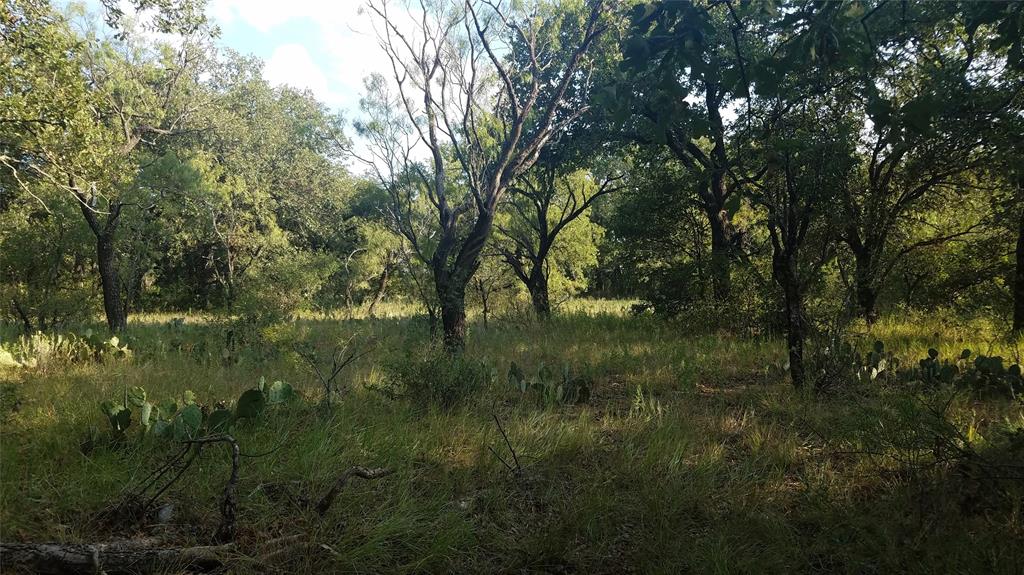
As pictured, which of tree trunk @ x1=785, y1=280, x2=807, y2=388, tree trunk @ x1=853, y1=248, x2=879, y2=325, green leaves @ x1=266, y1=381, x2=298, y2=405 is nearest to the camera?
green leaves @ x1=266, y1=381, x2=298, y2=405

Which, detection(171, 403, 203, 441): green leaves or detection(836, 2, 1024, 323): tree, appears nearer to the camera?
detection(836, 2, 1024, 323): tree

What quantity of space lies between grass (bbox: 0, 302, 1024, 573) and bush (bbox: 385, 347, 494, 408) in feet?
0.54

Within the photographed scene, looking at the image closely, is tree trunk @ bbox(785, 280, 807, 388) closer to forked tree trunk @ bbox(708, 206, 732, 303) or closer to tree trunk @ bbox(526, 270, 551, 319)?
forked tree trunk @ bbox(708, 206, 732, 303)

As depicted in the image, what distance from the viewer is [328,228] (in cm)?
2127

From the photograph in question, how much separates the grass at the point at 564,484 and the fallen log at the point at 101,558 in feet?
0.61

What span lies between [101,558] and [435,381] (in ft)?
9.23

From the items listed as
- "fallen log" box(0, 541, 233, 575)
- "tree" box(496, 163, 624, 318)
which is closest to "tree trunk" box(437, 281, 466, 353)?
"tree" box(496, 163, 624, 318)

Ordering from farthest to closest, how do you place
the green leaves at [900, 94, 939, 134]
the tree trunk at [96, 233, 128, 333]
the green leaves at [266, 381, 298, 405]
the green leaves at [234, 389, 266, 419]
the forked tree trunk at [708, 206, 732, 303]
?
the tree trunk at [96, 233, 128, 333] → the forked tree trunk at [708, 206, 732, 303] → the green leaves at [266, 381, 298, 405] → the green leaves at [234, 389, 266, 419] → the green leaves at [900, 94, 939, 134]

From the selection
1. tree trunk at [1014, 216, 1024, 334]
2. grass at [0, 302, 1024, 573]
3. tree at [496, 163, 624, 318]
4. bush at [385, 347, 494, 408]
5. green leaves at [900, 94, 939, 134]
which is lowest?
grass at [0, 302, 1024, 573]

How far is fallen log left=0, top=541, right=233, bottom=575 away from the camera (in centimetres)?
203

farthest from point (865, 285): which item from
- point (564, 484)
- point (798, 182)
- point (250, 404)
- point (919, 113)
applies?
point (250, 404)

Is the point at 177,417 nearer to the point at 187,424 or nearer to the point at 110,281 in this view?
the point at 187,424

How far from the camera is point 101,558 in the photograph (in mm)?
2062

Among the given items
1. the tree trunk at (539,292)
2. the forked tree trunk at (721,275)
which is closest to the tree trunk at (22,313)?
the tree trunk at (539,292)
